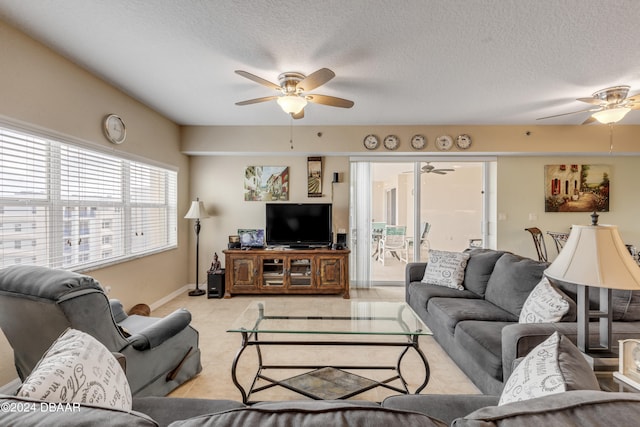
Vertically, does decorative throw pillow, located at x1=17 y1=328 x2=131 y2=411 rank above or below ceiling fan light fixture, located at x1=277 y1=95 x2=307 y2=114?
below

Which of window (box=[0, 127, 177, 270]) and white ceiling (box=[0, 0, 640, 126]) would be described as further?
window (box=[0, 127, 177, 270])

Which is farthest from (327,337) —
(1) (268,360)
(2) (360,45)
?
(2) (360,45)

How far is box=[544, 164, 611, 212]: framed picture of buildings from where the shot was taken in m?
4.99

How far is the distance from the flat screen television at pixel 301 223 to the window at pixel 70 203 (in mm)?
1688

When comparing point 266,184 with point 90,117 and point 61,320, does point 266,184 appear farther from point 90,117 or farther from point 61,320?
point 61,320

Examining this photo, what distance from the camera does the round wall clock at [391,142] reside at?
187 inches

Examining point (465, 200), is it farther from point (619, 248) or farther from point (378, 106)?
point (619, 248)

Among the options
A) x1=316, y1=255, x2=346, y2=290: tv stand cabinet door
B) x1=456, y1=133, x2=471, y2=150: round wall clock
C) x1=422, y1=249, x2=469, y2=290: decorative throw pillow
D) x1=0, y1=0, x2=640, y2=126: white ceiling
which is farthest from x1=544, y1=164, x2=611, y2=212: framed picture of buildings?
x1=316, y1=255, x2=346, y2=290: tv stand cabinet door

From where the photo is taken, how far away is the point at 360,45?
7.89 ft

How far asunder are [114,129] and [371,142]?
11.0ft

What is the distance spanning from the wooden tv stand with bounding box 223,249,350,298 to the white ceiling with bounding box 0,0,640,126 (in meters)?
2.23

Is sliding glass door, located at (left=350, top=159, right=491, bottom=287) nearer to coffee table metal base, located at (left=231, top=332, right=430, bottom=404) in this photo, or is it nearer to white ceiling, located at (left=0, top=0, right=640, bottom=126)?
white ceiling, located at (left=0, top=0, right=640, bottom=126)

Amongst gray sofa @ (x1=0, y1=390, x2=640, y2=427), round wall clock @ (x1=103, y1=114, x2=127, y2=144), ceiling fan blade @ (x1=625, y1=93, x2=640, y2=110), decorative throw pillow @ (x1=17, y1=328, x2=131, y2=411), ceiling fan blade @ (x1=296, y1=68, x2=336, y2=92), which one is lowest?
decorative throw pillow @ (x1=17, y1=328, x2=131, y2=411)

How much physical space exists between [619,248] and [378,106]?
2.93 meters
